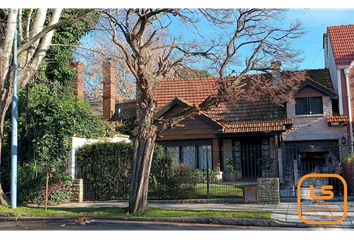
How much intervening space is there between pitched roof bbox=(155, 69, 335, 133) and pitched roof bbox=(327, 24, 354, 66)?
71.2 inches

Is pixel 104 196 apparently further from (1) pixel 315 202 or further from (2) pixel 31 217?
(1) pixel 315 202

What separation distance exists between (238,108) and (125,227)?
567 inches

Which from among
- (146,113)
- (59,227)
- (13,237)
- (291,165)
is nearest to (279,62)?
(146,113)

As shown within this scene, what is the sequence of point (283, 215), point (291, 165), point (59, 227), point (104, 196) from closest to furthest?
point (59, 227) < point (283, 215) < point (104, 196) < point (291, 165)

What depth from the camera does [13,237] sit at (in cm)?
960

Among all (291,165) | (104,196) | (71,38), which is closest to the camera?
(104,196)

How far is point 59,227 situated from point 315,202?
9.37m

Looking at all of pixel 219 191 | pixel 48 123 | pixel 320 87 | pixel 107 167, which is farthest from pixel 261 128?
pixel 48 123

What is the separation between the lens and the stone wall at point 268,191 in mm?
14859

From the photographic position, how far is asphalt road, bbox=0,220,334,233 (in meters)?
10.4

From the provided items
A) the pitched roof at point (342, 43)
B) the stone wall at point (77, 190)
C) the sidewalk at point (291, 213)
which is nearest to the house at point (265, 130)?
the pitched roof at point (342, 43)

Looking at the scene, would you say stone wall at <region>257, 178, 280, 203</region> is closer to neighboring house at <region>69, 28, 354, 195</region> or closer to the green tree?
neighboring house at <region>69, 28, 354, 195</region>

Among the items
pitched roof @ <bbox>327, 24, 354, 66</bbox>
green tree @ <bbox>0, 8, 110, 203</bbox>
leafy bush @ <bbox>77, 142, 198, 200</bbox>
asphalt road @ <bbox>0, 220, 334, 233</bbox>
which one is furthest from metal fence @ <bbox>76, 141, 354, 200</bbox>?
pitched roof @ <bbox>327, 24, 354, 66</bbox>

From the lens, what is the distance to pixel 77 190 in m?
Answer: 17.4
